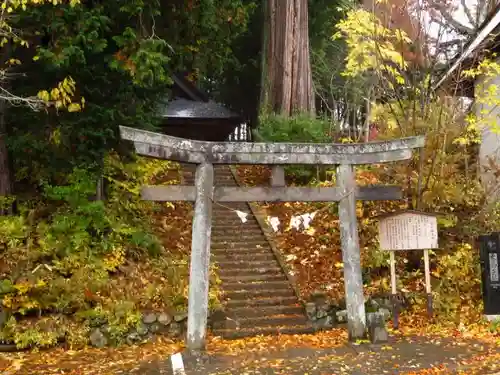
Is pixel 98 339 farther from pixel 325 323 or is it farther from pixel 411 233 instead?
pixel 411 233

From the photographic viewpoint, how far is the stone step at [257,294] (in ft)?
34.1

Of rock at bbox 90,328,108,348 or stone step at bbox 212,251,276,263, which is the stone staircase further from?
rock at bbox 90,328,108,348

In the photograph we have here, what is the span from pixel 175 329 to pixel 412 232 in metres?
4.73

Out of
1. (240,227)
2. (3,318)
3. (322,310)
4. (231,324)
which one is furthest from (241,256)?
(3,318)

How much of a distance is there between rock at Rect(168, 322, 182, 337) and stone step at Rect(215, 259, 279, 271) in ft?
7.59

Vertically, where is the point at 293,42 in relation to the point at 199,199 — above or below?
above

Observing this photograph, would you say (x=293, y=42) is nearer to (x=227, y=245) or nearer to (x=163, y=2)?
(x=163, y=2)

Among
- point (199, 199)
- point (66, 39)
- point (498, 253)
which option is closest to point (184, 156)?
point (199, 199)

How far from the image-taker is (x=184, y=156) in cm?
827

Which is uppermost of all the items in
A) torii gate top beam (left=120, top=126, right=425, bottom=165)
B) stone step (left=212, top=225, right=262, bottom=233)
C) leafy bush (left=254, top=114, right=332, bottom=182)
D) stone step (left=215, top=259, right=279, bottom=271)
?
leafy bush (left=254, top=114, right=332, bottom=182)

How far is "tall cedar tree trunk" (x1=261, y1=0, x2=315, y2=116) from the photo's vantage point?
18344 millimetres

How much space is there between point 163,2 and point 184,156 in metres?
4.73

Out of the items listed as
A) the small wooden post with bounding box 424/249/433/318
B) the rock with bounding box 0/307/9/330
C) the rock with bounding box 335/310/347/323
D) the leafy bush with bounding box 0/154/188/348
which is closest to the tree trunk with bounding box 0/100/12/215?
the leafy bush with bounding box 0/154/188/348

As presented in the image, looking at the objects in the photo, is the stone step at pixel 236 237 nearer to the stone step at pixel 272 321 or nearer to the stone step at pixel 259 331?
the stone step at pixel 272 321
